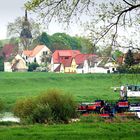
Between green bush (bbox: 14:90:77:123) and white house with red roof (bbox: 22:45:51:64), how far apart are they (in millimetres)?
106562

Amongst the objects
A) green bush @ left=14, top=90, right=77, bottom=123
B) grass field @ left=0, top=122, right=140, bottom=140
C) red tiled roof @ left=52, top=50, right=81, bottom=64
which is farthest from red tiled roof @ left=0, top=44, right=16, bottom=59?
grass field @ left=0, top=122, right=140, bottom=140

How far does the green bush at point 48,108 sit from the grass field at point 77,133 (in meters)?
4.43

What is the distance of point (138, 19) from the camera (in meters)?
20.1

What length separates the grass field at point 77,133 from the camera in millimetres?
19266

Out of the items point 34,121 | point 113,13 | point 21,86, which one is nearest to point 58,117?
point 34,121

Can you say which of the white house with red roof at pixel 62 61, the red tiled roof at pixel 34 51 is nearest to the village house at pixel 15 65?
the red tiled roof at pixel 34 51

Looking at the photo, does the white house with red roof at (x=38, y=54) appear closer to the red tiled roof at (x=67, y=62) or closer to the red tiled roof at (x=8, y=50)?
the red tiled roof at (x=8, y=50)

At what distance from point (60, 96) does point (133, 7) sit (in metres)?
12.9

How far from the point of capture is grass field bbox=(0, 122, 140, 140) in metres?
19.3

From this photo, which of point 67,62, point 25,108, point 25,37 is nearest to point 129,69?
point 25,108

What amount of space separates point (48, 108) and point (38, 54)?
112961 mm

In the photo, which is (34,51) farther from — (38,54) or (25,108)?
(25,108)

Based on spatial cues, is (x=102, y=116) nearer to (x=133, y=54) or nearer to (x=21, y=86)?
(x=133, y=54)

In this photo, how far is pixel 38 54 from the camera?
460 feet
